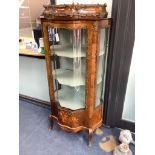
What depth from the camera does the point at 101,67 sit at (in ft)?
4.87

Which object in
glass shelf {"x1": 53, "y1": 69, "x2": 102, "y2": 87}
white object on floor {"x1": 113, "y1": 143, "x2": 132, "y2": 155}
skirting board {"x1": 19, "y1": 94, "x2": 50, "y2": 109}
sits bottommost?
white object on floor {"x1": 113, "y1": 143, "x2": 132, "y2": 155}

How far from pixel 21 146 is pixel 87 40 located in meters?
1.25

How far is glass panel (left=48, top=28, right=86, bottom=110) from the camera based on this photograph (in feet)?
4.35

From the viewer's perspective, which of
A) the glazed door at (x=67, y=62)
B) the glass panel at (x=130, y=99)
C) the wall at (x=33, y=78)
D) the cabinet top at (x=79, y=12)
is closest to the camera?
the cabinet top at (x=79, y=12)

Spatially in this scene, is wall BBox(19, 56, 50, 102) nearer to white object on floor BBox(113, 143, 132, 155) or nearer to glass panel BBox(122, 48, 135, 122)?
glass panel BBox(122, 48, 135, 122)

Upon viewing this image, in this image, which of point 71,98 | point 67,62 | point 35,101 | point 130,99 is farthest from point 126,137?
point 35,101

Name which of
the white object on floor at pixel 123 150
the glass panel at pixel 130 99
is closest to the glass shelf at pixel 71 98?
the glass panel at pixel 130 99

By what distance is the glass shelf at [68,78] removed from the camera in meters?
1.44

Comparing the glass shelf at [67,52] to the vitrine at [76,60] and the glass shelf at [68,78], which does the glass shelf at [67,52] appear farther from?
the glass shelf at [68,78]

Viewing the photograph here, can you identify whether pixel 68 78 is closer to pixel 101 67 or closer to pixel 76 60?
pixel 76 60

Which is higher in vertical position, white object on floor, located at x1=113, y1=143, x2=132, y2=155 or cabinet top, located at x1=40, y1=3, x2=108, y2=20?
cabinet top, located at x1=40, y1=3, x2=108, y2=20

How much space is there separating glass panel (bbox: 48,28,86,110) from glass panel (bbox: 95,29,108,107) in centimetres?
14

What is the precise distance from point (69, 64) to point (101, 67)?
0.30 metres

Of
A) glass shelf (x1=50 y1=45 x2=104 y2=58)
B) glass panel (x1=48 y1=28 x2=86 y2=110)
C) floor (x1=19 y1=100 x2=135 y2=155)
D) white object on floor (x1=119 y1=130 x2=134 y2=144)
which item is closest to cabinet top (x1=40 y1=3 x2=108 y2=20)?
glass panel (x1=48 y1=28 x2=86 y2=110)
